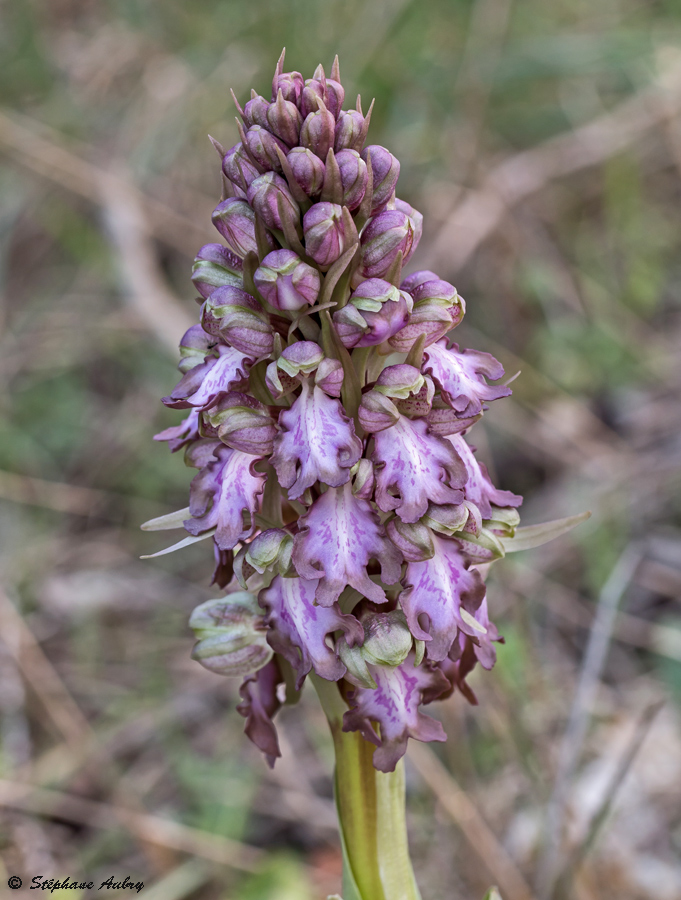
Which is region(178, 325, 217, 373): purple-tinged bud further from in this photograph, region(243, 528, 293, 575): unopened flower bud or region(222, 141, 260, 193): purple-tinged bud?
region(243, 528, 293, 575): unopened flower bud

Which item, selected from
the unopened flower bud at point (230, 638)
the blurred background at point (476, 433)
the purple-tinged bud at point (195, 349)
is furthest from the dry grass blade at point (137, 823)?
the purple-tinged bud at point (195, 349)

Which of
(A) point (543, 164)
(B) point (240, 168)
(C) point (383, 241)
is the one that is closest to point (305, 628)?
(C) point (383, 241)

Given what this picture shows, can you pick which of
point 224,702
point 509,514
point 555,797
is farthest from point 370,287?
point 224,702

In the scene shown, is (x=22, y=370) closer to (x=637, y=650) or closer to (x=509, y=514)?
(x=637, y=650)

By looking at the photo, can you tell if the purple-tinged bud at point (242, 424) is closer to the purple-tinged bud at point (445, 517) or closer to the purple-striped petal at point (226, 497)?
the purple-striped petal at point (226, 497)

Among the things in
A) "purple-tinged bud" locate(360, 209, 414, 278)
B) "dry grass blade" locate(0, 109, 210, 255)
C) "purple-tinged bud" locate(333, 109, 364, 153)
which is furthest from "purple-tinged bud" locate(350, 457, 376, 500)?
"dry grass blade" locate(0, 109, 210, 255)

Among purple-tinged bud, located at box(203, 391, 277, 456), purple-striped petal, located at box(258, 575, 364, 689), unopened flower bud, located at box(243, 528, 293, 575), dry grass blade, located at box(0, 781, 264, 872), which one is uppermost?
purple-tinged bud, located at box(203, 391, 277, 456)
